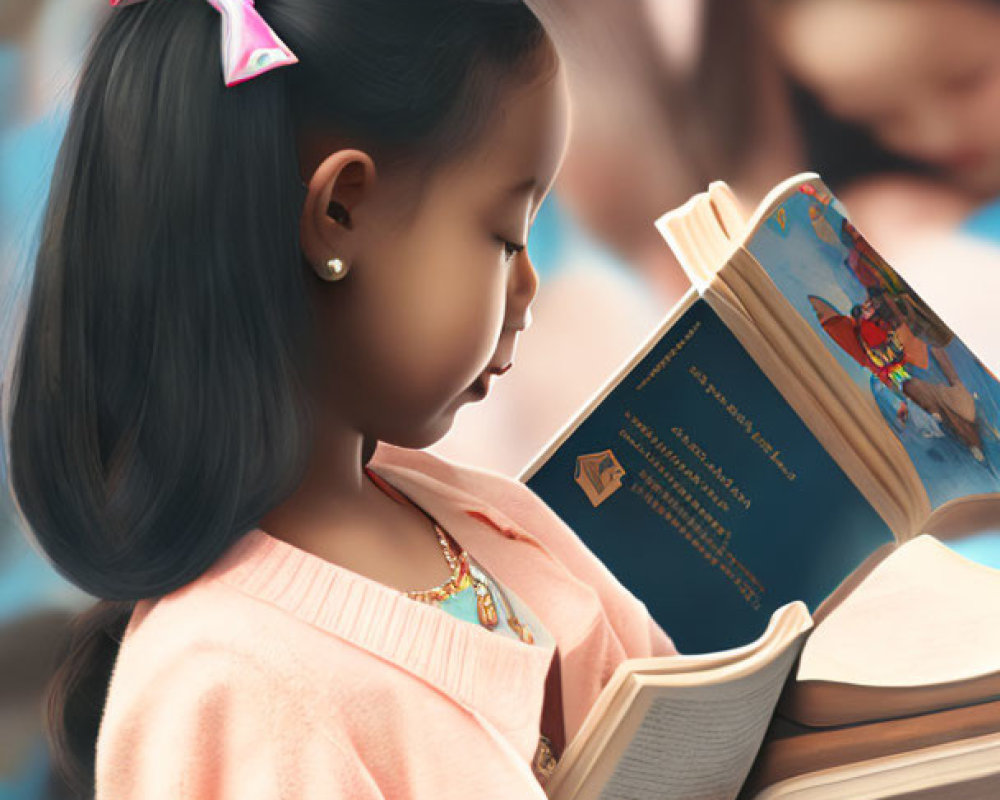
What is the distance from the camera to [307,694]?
43cm

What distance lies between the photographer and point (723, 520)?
0.65m

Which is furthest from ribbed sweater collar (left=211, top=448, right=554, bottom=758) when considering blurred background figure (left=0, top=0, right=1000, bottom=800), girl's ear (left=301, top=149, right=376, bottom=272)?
blurred background figure (left=0, top=0, right=1000, bottom=800)

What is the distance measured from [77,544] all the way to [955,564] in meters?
0.57

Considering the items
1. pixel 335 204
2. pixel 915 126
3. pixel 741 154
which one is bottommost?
pixel 335 204

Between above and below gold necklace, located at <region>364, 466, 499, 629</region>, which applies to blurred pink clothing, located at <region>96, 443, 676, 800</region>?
below

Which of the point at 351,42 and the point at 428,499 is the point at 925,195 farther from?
the point at 351,42

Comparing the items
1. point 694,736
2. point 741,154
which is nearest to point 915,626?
point 694,736

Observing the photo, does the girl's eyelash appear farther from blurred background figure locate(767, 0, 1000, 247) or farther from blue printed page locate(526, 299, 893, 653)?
blurred background figure locate(767, 0, 1000, 247)

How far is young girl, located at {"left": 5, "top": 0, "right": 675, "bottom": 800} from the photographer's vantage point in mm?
435

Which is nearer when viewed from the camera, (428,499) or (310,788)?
(310,788)

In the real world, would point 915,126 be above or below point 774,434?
above

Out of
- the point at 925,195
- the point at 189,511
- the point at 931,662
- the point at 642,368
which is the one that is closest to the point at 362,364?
the point at 189,511

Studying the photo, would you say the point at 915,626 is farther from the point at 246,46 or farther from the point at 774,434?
the point at 246,46

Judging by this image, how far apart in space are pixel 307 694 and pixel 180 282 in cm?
14
